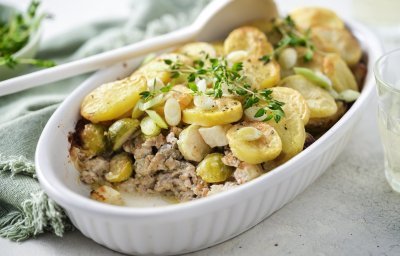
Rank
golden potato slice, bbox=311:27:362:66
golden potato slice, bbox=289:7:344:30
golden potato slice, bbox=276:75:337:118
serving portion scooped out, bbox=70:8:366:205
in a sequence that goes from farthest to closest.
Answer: golden potato slice, bbox=289:7:344:30 < golden potato slice, bbox=311:27:362:66 < golden potato slice, bbox=276:75:337:118 < serving portion scooped out, bbox=70:8:366:205

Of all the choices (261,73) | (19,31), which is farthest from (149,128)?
(19,31)

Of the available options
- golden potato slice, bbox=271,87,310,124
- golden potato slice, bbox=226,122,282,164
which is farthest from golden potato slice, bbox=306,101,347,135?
golden potato slice, bbox=226,122,282,164

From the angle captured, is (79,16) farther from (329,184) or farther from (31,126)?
(329,184)

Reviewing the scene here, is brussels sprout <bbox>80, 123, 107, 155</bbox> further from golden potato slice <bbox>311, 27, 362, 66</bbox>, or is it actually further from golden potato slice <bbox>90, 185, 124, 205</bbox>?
golden potato slice <bbox>311, 27, 362, 66</bbox>

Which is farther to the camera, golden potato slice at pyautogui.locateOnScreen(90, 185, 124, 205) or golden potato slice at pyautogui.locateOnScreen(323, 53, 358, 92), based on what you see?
golden potato slice at pyautogui.locateOnScreen(323, 53, 358, 92)

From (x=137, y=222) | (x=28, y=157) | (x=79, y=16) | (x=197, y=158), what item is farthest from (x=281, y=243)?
(x=79, y=16)

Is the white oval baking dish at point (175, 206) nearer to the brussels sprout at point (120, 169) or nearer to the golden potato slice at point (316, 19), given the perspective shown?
the brussels sprout at point (120, 169)

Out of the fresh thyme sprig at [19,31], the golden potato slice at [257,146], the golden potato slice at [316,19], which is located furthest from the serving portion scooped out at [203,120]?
the fresh thyme sprig at [19,31]
